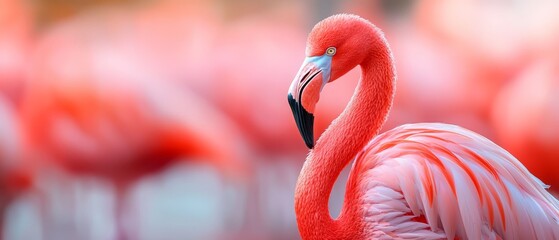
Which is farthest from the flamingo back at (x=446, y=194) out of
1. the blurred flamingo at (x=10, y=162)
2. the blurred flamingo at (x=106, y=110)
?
the blurred flamingo at (x=10, y=162)

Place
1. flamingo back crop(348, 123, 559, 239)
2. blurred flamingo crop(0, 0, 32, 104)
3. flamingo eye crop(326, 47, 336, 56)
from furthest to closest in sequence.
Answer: blurred flamingo crop(0, 0, 32, 104) < flamingo eye crop(326, 47, 336, 56) < flamingo back crop(348, 123, 559, 239)

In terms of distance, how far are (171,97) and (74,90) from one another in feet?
0.92

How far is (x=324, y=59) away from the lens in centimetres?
144

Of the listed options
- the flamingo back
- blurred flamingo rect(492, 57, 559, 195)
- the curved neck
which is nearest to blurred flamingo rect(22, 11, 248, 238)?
the curved neck

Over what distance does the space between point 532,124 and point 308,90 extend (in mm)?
906

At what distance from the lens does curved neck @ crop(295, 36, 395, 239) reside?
145 cm

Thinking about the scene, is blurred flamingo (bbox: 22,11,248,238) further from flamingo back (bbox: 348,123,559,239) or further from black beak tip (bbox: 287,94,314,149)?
flamingo back (bbox: 348,123,559,239)

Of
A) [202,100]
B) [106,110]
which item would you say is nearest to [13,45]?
[106,110]

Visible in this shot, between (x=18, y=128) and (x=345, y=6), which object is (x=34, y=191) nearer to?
(x=18, y=128)

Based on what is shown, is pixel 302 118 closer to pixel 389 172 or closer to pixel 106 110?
pixel 389 172

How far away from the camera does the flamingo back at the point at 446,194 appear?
1.34 metres

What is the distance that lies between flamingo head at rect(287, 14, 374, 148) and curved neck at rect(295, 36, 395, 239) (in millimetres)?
39

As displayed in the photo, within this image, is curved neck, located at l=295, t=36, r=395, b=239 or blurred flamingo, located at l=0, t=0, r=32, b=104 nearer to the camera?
curved neck, located at l=295, t=36, r=395, b=239

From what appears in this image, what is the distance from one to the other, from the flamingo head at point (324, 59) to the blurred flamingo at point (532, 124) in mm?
700
